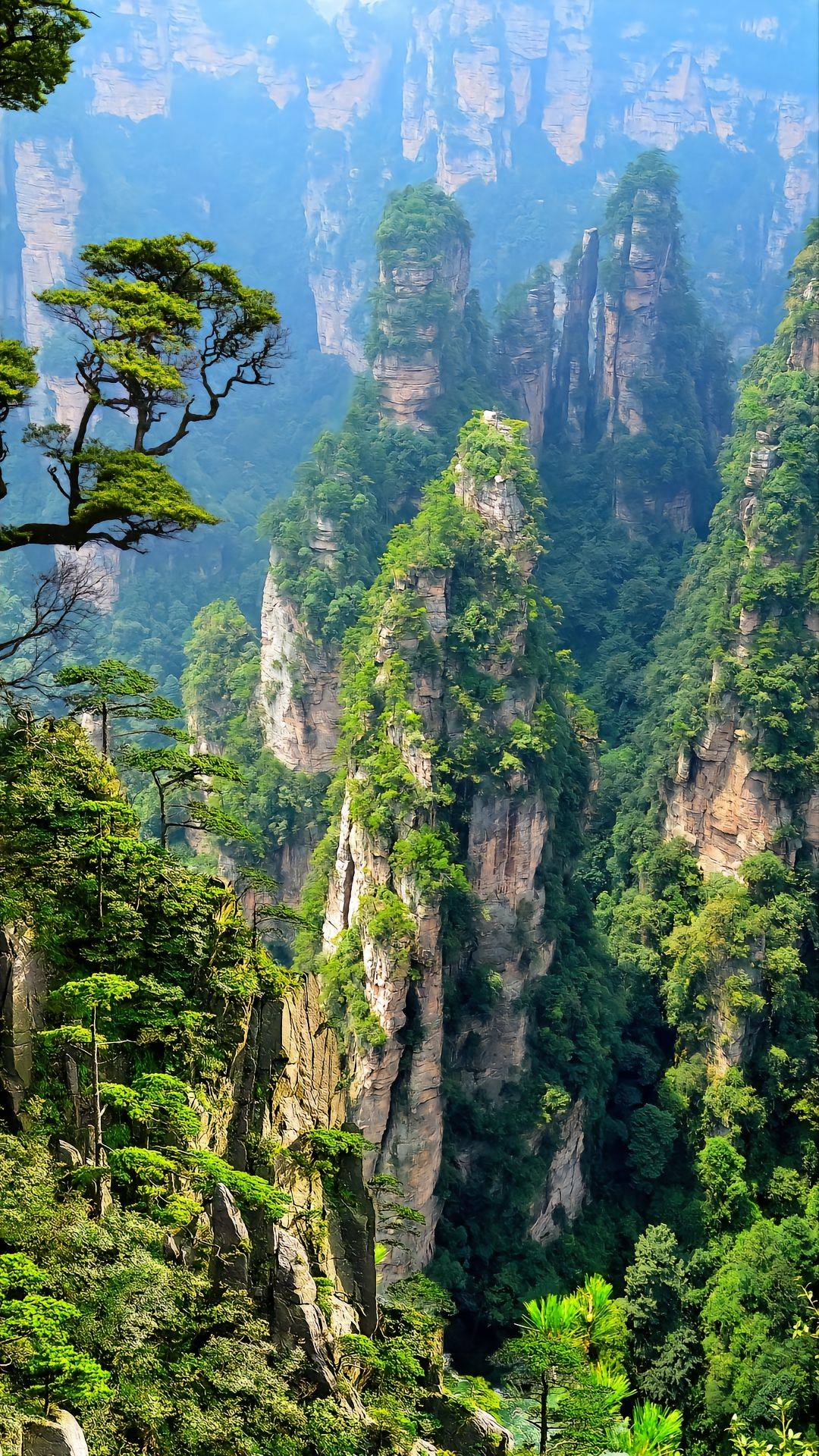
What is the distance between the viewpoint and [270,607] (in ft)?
147

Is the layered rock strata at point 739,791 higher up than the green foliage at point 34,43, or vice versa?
the layered rock strata at point 739,791

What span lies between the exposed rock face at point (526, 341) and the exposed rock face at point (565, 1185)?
34.3 metres

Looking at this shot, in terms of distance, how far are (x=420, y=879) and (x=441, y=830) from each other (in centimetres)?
233

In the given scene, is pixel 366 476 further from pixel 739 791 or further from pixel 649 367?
pixel 649 367

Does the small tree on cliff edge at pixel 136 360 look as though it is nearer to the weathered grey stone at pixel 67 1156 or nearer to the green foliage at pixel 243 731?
the weathered grey stone at pixel 67 1156

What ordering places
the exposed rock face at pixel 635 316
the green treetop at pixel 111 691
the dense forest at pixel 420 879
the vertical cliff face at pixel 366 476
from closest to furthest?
the dense forest at pixel 420 879
the green treetop at pixel 111 691
the vertical cliff face at pixel 366 476
the exposed rock face at pixel 635 316

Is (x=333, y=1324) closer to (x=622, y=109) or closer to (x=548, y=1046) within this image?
(x=548, y=1046)

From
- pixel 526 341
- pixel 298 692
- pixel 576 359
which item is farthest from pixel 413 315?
pixel 298 692

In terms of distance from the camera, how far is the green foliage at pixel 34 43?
39.1 ft

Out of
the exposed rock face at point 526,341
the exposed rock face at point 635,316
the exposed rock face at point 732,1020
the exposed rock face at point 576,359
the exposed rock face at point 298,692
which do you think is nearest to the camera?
the exposed rock face at point 732,1020

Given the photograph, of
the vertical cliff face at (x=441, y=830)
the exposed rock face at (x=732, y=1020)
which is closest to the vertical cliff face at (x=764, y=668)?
the exposed rock face at (x=732, y=1020)

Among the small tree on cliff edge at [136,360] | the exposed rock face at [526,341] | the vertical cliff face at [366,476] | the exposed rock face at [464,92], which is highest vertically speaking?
the exposed rock face at [464,92]

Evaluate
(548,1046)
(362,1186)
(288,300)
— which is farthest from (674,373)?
(362,1186)

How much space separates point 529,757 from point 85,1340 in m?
23.7
